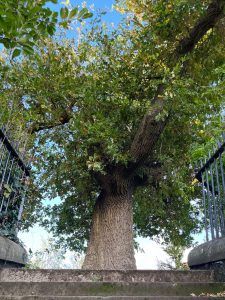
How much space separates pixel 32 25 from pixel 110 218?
5.79 metres

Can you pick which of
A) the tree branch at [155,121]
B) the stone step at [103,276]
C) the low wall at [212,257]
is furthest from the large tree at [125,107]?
the stone step at [103,276]

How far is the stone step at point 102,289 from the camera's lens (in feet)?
9.95

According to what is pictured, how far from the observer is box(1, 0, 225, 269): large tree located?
6980 millimetres

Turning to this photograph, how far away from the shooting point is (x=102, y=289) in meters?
3.12

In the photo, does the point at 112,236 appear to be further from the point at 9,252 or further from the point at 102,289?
the point at 102,289

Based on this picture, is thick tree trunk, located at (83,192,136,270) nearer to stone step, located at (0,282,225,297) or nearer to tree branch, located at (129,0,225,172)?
tree branch, located at (129,0,225,172)

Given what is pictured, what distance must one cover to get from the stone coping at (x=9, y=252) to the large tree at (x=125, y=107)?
2874 mm

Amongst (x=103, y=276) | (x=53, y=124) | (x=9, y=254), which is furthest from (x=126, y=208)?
(x=9, y=254)

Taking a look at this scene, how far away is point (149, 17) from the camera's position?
323 inches

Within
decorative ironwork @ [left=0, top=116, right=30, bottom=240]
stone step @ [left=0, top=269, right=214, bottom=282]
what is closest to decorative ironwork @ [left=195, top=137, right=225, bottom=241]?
stone step @ [left=0, top=269, right=214, bottom=282]

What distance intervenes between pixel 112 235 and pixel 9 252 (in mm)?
3910

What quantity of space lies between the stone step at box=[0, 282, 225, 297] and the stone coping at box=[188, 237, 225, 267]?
31 cm

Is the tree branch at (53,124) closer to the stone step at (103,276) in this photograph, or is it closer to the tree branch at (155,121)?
the tree branch at (155,121)

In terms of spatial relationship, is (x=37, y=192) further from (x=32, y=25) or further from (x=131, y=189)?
(x=32, y=25)
